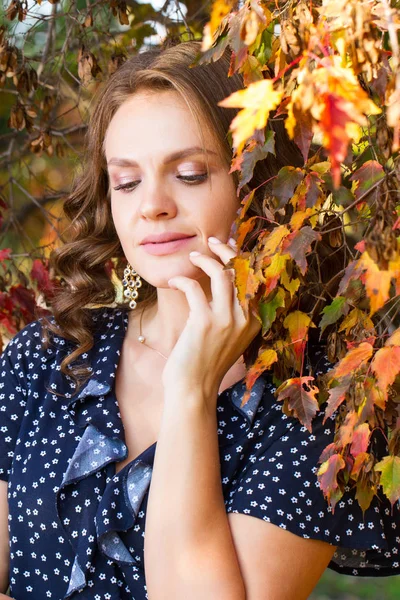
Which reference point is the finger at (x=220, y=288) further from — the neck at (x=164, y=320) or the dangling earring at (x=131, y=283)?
the dangling earring at (x=131, y=283)

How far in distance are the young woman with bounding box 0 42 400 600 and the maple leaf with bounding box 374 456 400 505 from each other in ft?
0.87

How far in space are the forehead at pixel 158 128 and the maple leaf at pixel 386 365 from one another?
2.32 feet

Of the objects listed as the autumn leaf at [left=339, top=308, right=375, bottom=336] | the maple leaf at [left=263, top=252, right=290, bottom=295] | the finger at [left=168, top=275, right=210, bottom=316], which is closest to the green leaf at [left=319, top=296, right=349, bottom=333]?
the autumn leaf at [left=339, top=308, right=375, bottom=336]

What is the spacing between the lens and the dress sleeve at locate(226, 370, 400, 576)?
1730 mm

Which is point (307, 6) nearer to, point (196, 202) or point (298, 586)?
point (196, 202)

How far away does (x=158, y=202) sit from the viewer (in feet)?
5.98

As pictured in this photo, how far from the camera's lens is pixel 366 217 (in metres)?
1.55

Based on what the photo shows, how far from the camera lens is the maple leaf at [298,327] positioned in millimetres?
1654

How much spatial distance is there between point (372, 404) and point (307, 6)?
24.1 inches

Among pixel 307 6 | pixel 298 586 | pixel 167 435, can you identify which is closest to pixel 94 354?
pixel 167 435

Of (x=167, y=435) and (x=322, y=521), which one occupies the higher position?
(x=167, y=435)

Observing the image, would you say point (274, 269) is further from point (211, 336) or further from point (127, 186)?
point (127, 186)

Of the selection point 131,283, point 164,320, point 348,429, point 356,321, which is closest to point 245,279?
point 356,321

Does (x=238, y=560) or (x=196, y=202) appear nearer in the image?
(x=238, y=560)
